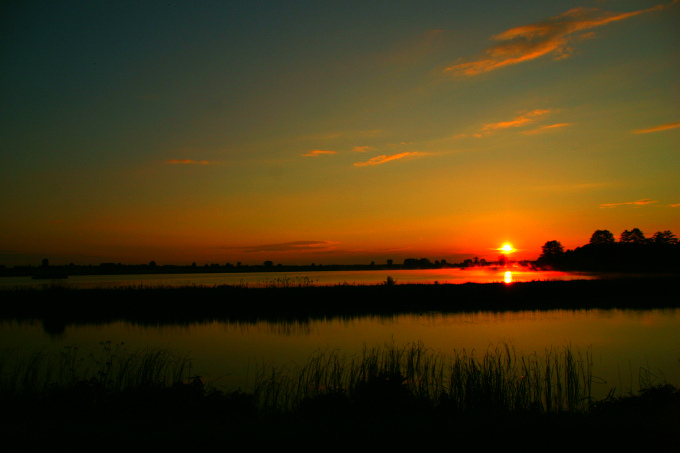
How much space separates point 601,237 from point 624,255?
15462 mm

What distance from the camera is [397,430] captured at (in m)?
6.25

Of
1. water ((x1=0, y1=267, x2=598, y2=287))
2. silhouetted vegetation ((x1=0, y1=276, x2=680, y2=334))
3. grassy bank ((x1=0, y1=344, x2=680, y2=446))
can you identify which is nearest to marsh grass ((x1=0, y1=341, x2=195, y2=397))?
grassy bank ((x1=0, y1=344, x2=680, y2=446))

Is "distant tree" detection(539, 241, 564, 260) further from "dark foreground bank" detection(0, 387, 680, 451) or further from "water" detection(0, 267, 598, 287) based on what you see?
"dark foreground bank" detection(0, 387, 680, 451)

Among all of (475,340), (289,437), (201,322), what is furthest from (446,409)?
(201,322)

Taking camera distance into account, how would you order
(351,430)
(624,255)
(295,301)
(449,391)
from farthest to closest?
(624,255)
(295,301)
(449,391)
(351,430)

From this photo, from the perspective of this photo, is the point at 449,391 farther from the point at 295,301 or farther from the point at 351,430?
the point at 295,301

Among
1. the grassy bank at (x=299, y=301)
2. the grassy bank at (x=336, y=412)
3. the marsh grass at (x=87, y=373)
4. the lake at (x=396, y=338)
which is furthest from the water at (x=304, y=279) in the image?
the grassy bank at (x=336, y=412)

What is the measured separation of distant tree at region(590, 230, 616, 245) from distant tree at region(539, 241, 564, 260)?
37.8 feet

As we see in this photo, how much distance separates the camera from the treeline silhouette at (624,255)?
6404cm

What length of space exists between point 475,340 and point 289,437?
41.3 ft

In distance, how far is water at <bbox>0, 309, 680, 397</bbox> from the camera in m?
13.2

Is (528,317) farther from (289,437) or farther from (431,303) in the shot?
(289,437)

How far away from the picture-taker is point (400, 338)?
18031mm

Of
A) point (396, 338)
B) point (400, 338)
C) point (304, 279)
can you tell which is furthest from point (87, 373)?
point (304, 279)
